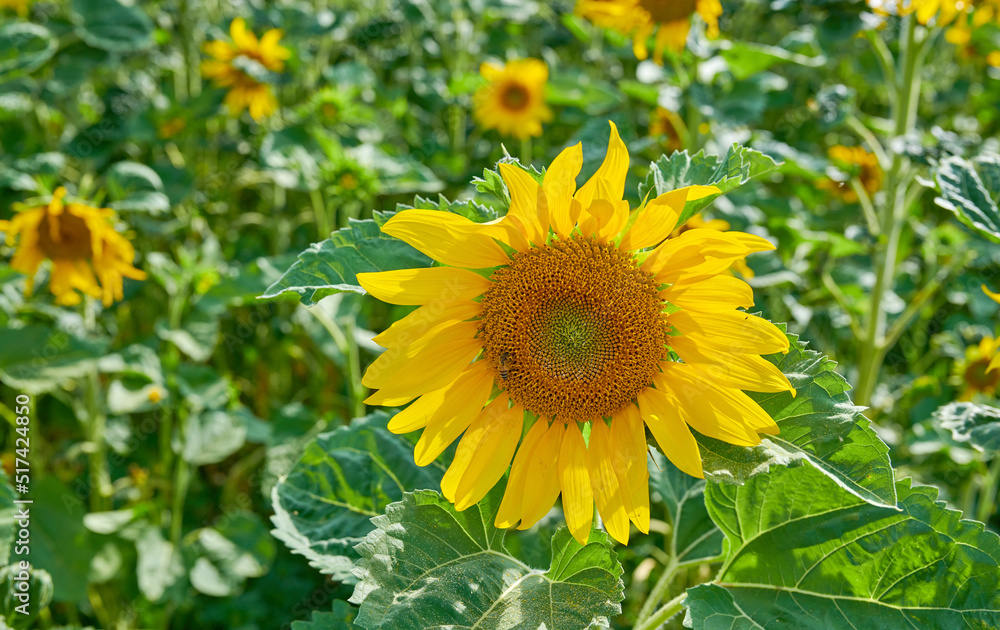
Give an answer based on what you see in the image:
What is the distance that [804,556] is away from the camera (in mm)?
1058

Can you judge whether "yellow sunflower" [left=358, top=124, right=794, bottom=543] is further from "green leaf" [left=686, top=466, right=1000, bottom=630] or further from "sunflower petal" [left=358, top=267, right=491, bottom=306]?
"green leaf" [left=686, top=466, right=1000, bottom=630]

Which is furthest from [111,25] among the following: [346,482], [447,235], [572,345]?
[572,345]

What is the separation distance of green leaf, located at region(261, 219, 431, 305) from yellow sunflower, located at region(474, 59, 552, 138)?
110 inches

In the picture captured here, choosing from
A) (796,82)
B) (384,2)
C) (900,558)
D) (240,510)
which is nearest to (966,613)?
(900,558)

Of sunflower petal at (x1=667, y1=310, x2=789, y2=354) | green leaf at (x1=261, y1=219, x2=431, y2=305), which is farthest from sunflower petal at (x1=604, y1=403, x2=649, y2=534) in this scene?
green leaf at (x1=261, y1=219, x2=431, y2=305)

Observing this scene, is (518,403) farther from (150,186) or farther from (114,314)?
(114,314)

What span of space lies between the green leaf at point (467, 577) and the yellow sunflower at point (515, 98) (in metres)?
3.01

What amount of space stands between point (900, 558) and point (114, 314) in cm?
313

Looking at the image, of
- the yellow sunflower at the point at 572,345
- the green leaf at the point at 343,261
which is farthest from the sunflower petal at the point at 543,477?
the green leaf at the point at 343,261

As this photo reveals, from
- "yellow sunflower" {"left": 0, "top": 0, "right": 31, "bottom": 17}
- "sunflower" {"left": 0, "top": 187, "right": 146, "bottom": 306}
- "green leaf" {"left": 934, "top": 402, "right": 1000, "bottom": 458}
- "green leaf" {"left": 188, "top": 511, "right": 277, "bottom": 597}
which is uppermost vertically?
"green leaf" {"left": 934, "top": 402, "right": 1000, "bottom": 458}

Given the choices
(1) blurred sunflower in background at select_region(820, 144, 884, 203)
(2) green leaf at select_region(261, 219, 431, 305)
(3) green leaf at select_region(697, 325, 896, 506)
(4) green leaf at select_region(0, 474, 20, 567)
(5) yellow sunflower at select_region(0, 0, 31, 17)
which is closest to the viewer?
(3) green leaf at select_region(697, 325, 896, 506)

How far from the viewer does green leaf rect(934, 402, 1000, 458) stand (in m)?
1.26

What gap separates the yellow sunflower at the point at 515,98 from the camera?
3.71m

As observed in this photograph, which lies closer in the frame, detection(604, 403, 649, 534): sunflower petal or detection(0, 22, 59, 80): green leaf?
detection(604, 403, 649, 534): sunflower petal
